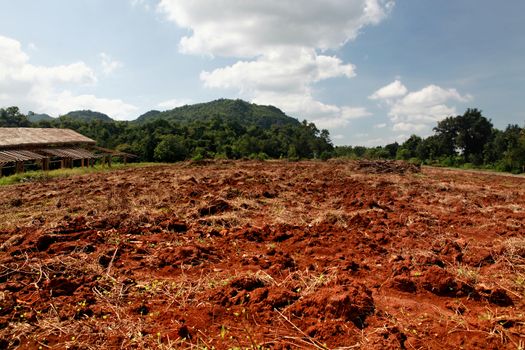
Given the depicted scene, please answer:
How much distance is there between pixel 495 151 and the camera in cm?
4447

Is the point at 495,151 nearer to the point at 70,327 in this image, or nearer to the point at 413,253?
the point at 413,253

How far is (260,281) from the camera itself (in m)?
4.39

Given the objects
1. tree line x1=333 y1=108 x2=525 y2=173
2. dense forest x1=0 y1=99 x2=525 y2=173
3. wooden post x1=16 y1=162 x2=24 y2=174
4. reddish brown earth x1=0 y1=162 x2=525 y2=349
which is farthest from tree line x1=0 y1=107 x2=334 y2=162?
reddish brown earth x1=0 y1=162 x2=525 y2=349

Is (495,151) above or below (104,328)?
above

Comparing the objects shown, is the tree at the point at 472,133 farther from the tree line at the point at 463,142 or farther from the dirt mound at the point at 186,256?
the dirt mound at the point at 186,256

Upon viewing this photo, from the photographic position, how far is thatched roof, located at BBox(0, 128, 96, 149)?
2748cm

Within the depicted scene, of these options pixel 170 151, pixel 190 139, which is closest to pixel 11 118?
pixel 190 139

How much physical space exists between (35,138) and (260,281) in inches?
1296

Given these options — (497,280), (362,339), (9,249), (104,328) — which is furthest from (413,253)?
(9,249)

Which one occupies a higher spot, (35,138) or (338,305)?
(35,138)

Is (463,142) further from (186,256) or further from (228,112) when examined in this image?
(228,112)

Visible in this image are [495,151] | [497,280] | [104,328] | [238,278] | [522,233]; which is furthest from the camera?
[495,151]

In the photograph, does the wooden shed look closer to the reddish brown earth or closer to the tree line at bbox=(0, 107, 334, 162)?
the tree line at bbox=(0, 107, 334, 162)

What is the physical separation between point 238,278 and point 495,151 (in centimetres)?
5036
